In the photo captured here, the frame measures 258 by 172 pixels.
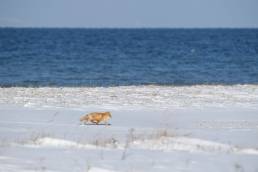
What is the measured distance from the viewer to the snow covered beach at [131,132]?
8.49 m

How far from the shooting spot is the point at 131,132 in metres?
11.6

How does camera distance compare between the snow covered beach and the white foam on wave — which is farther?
the white foam on wave

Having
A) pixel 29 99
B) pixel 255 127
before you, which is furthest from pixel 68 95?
pixel 255 127

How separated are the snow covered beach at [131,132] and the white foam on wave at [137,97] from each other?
0.03m

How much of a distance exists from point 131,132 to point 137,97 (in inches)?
324

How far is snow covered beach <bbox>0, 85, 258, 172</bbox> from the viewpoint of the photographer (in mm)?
8492

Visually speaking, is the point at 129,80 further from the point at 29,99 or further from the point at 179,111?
the point at 179,111

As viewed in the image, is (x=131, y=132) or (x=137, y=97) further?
(x=137, y=97)

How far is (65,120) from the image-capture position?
46.4 ft

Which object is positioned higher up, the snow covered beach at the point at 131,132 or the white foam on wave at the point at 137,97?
the white foam on wave at the point at 137,97

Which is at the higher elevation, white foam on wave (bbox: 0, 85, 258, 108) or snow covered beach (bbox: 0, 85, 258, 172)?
white foam on wave (bbox: 0, 85, 258, 108)

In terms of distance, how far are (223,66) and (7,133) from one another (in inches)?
1321

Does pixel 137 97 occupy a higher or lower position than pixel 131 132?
higher

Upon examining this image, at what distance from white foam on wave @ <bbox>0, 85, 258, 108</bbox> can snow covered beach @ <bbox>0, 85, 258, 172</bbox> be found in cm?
3
